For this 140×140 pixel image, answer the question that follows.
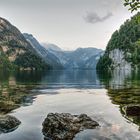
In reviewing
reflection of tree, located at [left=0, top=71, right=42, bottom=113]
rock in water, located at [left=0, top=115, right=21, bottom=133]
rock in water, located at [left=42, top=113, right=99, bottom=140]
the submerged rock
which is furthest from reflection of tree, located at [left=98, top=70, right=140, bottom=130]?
reflection of tree, located at [left=0, top=71, right=42, bottom=113]

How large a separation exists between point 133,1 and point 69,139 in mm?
12118

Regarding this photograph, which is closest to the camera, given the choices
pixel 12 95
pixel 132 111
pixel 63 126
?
pixel 63 126

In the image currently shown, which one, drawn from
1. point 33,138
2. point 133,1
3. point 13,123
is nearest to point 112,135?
point 33,138

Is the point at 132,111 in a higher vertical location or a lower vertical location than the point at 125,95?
lower

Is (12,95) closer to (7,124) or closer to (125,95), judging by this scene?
(125,95)

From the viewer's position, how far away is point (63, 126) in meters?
29.0

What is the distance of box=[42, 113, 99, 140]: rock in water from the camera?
27.9 metres

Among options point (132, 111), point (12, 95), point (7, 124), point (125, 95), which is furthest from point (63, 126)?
point (125, 95)

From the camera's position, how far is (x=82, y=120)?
108 ft

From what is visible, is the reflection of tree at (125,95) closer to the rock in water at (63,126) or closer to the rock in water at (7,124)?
the rock in water at (63,126)

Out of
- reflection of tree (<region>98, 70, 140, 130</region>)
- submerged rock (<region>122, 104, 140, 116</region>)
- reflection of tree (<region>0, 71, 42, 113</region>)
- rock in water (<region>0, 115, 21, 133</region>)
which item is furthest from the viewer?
reflection of tree (<region>0, 71, 42, 113</region>)

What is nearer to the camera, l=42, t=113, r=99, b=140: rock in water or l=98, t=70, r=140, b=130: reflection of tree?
l=42, t=113, r=99, b=140: rock in water

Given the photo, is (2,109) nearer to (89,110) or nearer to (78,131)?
(89,110)

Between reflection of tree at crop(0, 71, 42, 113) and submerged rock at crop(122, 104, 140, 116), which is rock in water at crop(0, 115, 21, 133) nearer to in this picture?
reflection of tree at crop(0, 71, 42, 113)
